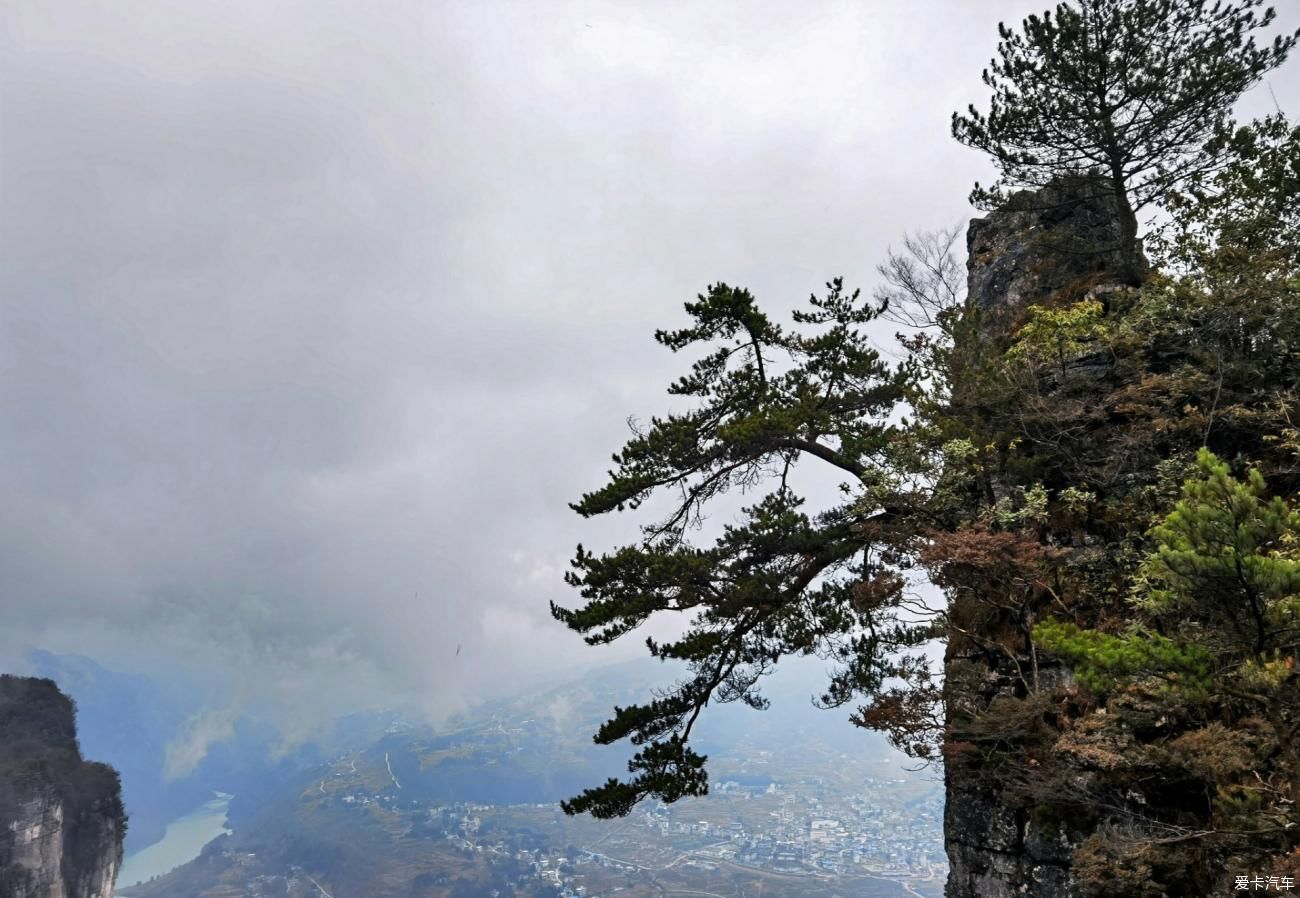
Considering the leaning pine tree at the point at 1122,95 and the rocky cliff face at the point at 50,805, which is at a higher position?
the leaning pine tree at the point at 1122,95

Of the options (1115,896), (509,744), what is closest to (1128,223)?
(1115,896)

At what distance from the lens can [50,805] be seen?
43.0 meters

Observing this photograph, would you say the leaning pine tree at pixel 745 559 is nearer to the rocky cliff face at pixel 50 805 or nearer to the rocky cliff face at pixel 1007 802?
the rocky cliff face at pixel 1007 802

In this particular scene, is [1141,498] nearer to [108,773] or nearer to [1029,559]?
[1029,559]

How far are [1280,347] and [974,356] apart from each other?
4.08 m

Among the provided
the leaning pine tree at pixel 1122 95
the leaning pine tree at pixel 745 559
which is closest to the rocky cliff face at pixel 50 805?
A: the leaning pine tree at pixel 745 559

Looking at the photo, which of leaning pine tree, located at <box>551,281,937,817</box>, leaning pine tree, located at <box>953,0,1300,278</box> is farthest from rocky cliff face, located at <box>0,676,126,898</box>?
leaning pine tree, located at <box>953,0,1300,278</box>

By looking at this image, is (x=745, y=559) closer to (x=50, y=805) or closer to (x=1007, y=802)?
(x=1007, y=802)

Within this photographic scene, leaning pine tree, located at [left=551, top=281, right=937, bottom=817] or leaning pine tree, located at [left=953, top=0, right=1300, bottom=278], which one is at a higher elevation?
leaning pine tree, located at [left=953, top=0, right=1300, bottom=278]

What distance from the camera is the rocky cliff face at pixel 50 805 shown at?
40.5 m

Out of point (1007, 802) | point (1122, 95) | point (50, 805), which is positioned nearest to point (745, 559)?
point (1007, 802)

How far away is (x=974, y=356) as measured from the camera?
11.5 m

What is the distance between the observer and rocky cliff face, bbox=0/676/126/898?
4050 cm

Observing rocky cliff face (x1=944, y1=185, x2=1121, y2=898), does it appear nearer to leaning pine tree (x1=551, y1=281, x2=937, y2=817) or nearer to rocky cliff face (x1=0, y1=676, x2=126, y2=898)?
leaning pine tree (x1=551, y1=281, x2=937, y2=817)
